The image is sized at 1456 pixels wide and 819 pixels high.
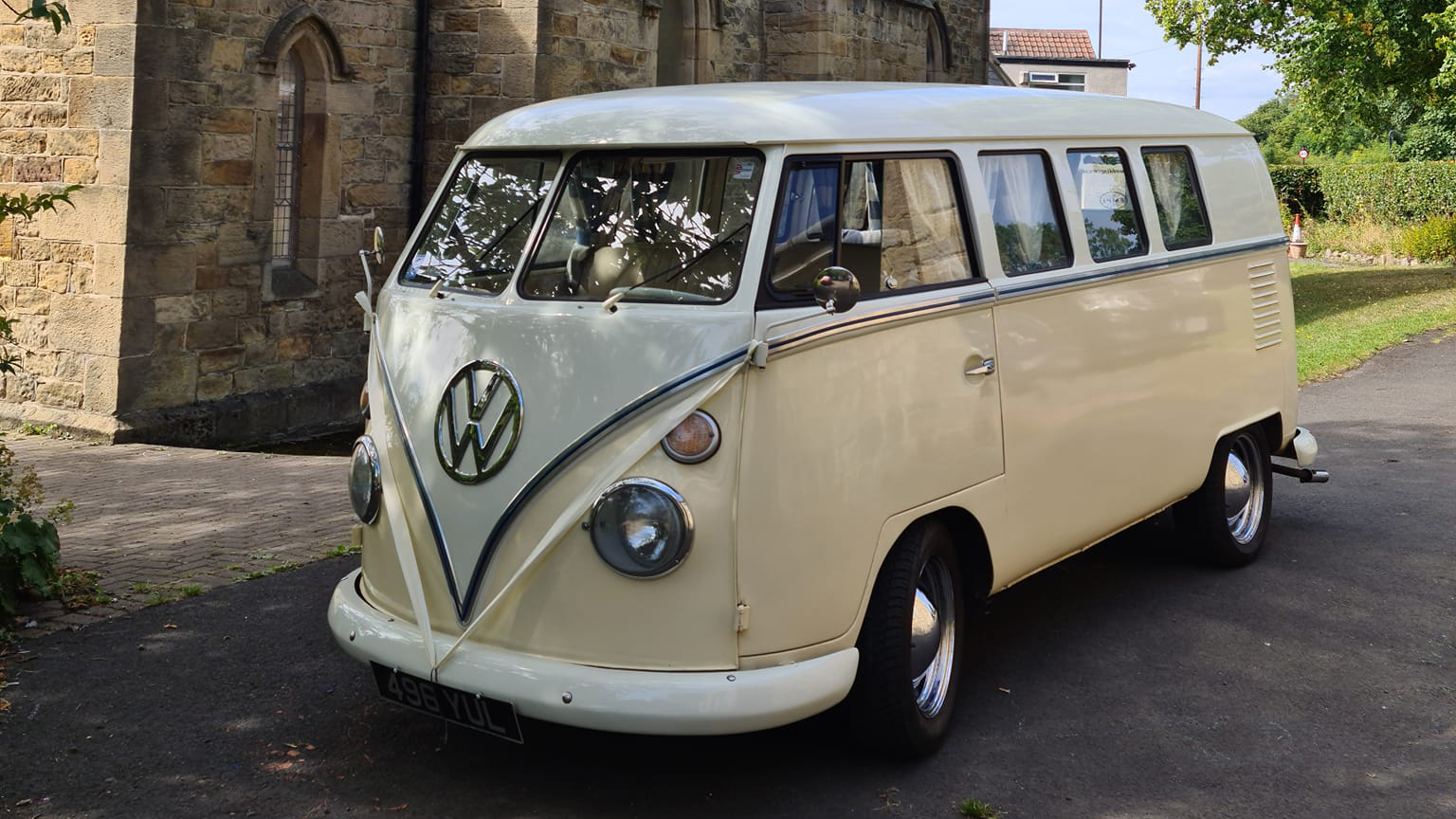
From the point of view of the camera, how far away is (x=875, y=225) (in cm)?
489

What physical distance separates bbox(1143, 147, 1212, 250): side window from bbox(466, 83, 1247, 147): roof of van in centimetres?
93

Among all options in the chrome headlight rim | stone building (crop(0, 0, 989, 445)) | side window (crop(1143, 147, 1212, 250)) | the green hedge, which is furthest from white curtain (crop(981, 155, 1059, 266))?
the green hedge

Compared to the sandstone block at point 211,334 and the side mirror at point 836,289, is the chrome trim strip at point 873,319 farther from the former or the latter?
the sandstone block at point 211,334

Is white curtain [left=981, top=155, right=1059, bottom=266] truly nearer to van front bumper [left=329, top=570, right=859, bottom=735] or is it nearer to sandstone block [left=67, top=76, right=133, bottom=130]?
van front bumper [left=329, top=570, right=859, bottom=735]

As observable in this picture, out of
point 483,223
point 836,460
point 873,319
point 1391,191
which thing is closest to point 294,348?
point 483,223

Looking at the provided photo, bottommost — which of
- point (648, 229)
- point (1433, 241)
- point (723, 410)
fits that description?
point (723, 410)

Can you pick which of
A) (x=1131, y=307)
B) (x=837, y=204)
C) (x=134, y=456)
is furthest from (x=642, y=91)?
(x=134, y=456)

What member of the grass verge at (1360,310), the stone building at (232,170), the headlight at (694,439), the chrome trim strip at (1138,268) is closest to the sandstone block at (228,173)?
the stone building at (232,170)

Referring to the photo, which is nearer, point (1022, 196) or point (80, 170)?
point (1022, 196)

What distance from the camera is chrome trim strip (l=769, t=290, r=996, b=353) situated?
439 centimetres

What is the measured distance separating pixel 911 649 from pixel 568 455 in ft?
4.41

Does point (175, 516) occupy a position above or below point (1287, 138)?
below

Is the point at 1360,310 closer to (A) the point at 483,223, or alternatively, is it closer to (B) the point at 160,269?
(B) the point at 160,269

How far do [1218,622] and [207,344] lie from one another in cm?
873
